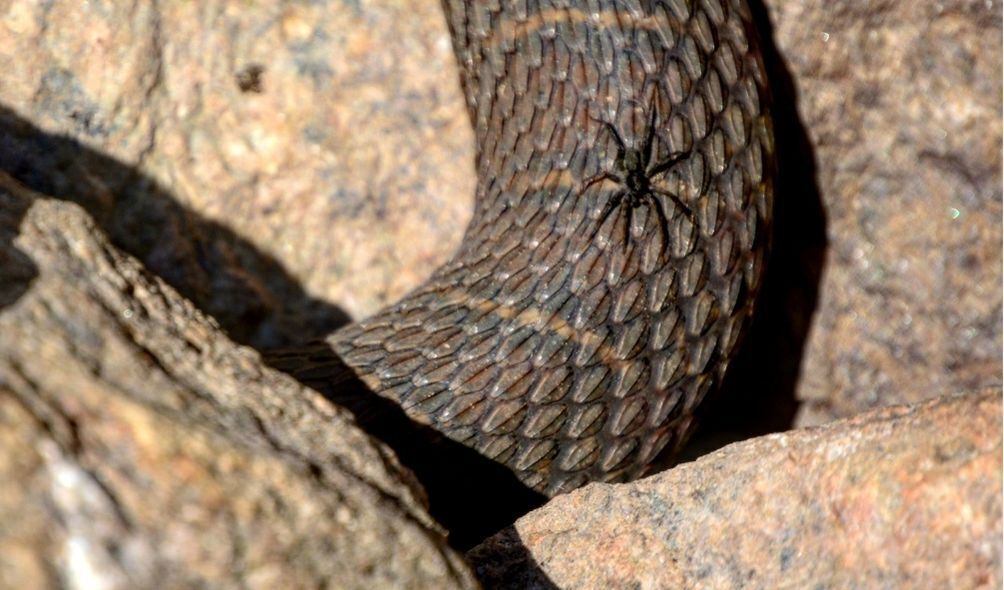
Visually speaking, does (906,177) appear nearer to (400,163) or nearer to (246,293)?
(400,163)

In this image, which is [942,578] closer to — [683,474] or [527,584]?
[683,474]

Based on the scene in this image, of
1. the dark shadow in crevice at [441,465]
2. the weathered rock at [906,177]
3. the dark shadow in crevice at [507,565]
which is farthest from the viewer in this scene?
the weathered rock at [906,177]

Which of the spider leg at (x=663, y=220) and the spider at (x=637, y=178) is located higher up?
the spider at (x=637, y=178)

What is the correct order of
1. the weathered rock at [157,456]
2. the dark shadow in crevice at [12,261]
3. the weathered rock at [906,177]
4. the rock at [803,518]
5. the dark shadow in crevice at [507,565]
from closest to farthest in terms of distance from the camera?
the weathered rock at [157,456] < the dark shadow in crevice at [12,261] < the rock at [803,518] < the dark shadow in crevice at [507,565] < the weathered rock at [906,177]

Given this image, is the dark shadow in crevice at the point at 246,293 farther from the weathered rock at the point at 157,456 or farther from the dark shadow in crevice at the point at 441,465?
the weathered rock at the point at 157,456

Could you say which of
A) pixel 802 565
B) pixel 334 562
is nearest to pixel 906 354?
pixel 802 565

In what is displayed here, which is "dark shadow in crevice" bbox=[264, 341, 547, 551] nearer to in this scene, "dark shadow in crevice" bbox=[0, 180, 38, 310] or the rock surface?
the rock surface

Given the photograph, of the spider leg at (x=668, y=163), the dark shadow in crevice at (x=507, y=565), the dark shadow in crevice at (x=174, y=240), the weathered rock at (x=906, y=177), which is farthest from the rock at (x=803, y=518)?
the dark shadow in crevice at (x=174, y=240)
